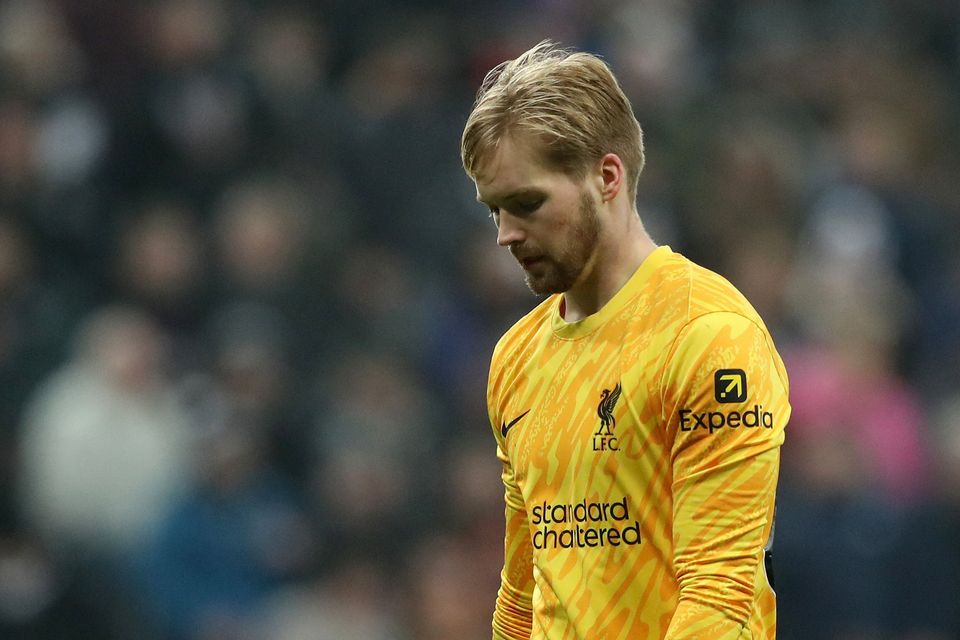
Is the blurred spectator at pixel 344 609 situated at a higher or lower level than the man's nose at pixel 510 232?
lower

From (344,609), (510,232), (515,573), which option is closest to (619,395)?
(510,232)

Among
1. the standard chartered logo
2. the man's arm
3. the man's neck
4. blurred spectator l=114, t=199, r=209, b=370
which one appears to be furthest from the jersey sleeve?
blurred spectator l=114, t=199, r=209, b=370

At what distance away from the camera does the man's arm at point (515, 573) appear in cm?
407

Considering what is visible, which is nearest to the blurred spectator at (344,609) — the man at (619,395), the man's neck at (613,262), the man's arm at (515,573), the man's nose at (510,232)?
the man's arm at (515,573)

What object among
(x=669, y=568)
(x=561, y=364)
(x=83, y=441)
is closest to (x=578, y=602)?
(x=669, y=568)

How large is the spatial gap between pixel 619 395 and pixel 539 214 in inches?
16.2

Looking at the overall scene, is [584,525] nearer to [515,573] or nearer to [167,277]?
[515,573]

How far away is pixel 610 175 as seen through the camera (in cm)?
366

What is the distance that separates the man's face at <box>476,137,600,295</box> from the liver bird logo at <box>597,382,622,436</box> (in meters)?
0.25

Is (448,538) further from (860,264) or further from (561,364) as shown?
(561,364)

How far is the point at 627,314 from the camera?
3.70 m

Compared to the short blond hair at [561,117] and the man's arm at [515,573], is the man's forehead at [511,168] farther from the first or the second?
the man's arm at [515,573]

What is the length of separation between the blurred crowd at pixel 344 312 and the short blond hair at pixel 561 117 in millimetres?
4330

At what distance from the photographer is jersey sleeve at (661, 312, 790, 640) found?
3.42m
